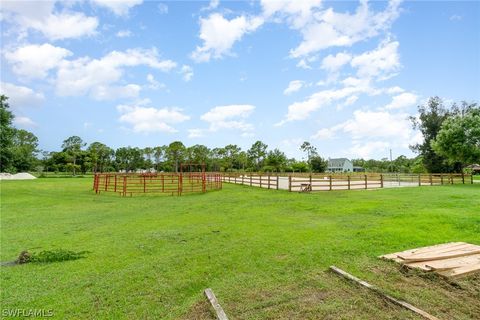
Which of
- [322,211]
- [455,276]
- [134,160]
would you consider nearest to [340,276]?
[455,276]

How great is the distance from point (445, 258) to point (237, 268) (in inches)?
129

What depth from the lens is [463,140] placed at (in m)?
25.1

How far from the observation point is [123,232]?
7.14 m

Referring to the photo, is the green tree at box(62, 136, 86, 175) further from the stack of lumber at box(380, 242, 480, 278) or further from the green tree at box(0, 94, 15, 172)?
the stack of lumber at box(380, 242, 480, 278)

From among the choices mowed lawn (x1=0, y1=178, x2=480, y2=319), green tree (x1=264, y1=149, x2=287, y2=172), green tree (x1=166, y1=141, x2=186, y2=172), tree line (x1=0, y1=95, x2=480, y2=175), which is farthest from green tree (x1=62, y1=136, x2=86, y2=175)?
mowed lawn (x1=0, y1=178, x2=480, y2=319)

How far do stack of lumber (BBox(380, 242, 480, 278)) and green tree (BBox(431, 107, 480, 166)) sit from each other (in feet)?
81.1

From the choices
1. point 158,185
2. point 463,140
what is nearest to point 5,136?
point 158,185

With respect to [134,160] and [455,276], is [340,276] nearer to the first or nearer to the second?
[455,276]

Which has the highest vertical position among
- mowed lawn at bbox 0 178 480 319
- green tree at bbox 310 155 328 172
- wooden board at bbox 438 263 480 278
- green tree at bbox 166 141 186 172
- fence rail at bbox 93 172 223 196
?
green tree at bbox 166 141 186 172

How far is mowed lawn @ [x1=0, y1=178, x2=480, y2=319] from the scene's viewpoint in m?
3.29

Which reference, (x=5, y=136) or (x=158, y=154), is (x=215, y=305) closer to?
(x=5, y=136)

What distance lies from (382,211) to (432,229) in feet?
8.12

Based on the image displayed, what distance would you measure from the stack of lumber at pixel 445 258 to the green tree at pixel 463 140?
24.7 meters

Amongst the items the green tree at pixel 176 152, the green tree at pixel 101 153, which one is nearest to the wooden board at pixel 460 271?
the green tree at pixel 176 152
